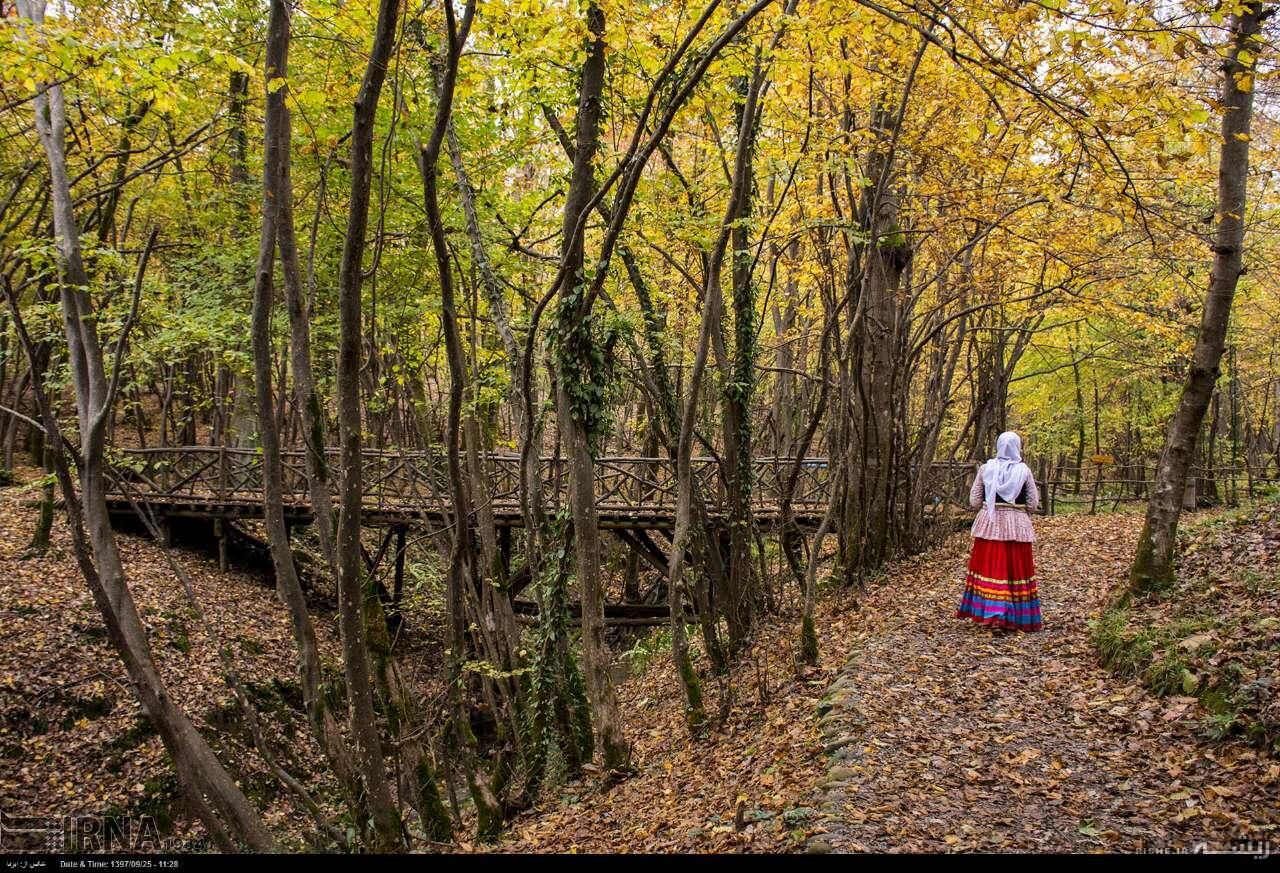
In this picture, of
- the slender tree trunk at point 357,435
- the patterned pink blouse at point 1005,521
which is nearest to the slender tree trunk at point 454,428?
the slender tree trunk at point 357,435

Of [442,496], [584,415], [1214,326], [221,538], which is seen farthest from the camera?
[221,538]

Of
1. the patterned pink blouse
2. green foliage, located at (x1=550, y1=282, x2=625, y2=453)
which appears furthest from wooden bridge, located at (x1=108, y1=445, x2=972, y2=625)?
green foliage, located at (x1=550, y1=282, x2=625, y2=453)

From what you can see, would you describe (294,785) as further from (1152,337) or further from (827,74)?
(1152,337)

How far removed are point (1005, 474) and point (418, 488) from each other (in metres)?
9.33

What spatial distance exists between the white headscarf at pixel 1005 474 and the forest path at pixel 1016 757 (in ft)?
4.33

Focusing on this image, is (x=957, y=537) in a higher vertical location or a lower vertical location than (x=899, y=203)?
lower

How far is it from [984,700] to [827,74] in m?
6.96

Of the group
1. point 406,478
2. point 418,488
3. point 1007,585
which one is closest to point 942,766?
point 1007,585

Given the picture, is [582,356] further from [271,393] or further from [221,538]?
[221,538]

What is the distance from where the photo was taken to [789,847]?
3717 mm

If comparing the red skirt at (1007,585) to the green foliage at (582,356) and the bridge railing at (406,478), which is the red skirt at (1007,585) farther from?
the bridge railing at (406,478)

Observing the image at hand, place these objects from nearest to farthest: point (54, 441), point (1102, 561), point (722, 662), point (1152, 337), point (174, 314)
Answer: point (54, 441), point (722, 662), point (1102, 561), point (174, 314), point (1152, 337)

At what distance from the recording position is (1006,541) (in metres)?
6.86

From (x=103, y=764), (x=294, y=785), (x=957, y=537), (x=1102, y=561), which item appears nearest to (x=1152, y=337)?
(x=957, y=537)
